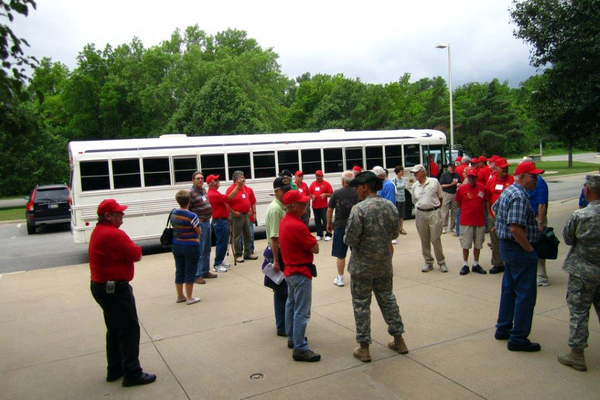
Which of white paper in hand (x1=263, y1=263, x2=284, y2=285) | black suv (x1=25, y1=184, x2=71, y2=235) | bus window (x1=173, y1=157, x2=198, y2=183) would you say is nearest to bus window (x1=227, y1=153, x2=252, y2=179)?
bus window (x1=173, y1=157, x2=198, y2=183)

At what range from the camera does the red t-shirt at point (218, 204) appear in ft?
30.3

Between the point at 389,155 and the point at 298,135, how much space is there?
3.28 m

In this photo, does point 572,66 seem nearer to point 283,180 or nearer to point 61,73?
point 283,180

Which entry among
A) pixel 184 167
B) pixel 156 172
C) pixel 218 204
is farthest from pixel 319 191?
pixel 156 172

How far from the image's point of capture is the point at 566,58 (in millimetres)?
11414

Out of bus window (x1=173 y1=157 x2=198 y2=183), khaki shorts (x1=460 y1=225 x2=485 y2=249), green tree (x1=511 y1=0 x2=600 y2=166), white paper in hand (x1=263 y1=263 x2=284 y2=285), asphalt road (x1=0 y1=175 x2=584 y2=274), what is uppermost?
green tree (x1=511 y1=0 x2=600 y2=166)

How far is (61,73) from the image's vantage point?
52.4m

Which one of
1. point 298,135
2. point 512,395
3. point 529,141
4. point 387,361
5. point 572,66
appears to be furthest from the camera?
point 529,141

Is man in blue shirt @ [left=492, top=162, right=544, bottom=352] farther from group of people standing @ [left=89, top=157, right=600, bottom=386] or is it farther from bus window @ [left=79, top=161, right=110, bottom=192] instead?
bus window @ [left=79, top=161, right=110, bottom=192]

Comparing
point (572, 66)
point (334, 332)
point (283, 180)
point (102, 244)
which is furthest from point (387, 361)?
point (572, 66)

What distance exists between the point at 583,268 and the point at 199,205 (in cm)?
630

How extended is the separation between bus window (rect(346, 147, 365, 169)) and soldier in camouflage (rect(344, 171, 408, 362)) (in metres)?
10.1

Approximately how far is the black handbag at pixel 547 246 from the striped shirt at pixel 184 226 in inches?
176

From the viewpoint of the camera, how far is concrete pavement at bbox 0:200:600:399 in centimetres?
439
